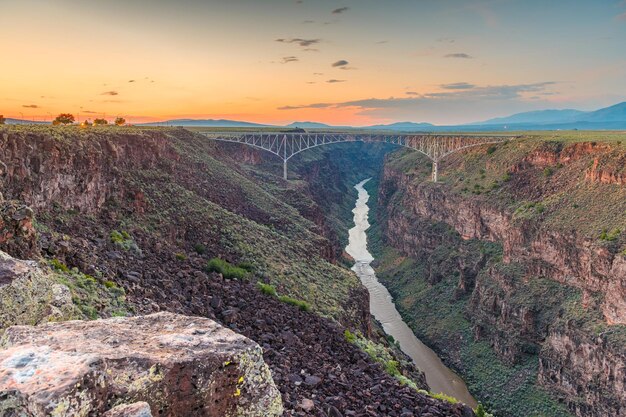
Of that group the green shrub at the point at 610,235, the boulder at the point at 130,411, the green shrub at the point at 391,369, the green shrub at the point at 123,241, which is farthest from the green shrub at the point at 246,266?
the green shrub at the point at 610,235

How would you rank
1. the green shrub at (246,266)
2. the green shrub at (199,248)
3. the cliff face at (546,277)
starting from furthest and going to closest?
1. the cliff face at (546,277)
2. the green shrub at (246,266)
3. the green shrub at (199,248)

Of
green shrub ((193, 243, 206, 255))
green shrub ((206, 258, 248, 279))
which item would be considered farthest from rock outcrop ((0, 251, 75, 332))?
green shrub ((193, 243, 206, 255))

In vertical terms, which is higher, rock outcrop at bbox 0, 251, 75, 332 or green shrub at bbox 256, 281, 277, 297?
rock outcrop at bbox 0, 251, 75, 332

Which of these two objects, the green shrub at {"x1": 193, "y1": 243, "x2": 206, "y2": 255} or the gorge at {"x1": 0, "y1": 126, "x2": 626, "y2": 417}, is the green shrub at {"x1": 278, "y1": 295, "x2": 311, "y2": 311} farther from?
the green shrub at {"x1": 193, "y1": 243, "x2": 206, "y2": 255}

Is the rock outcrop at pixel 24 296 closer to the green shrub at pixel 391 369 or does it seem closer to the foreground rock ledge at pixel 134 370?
the foreground rock ledge at pixel 134 370

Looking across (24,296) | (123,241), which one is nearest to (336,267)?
(123,241)

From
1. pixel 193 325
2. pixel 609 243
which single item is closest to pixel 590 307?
pixel 609 243

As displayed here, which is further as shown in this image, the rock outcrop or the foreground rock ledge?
the rock outcrop
